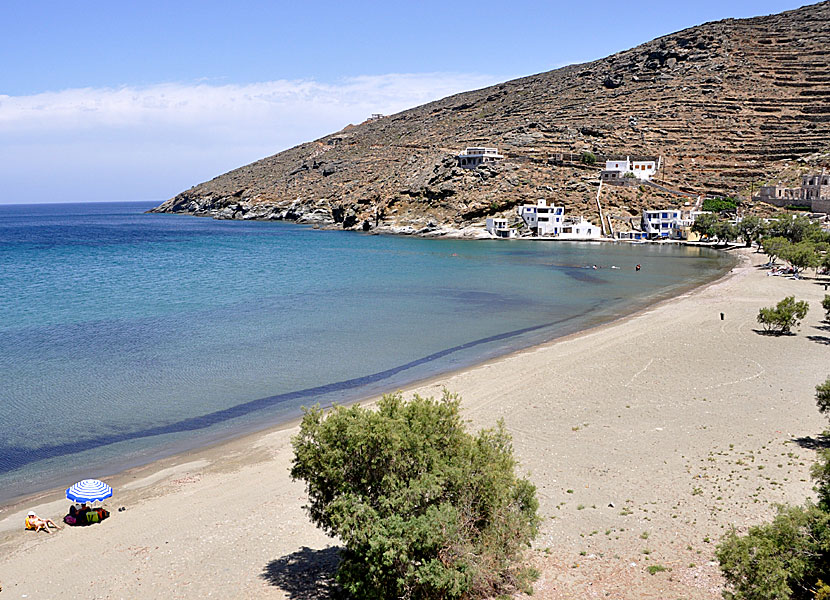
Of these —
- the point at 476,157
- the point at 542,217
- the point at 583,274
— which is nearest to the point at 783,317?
the point at 583,274

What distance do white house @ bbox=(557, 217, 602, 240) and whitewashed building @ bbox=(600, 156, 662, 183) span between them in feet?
38.8

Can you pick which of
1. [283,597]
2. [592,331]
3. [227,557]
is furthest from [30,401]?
[592,331]

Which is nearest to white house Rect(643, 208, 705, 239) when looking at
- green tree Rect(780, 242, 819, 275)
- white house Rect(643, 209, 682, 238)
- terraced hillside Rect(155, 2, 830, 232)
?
white house Rect(643, 209, 682, 238)

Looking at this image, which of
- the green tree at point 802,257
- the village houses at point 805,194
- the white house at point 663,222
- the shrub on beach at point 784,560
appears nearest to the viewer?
the shrub on beach at point 784,560

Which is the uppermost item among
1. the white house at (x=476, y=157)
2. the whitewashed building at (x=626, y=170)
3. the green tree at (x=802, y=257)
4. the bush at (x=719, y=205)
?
the white house at (x=476, y=157)

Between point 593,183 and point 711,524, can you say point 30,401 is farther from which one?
point 593,183

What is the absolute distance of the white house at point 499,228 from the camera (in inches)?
3625

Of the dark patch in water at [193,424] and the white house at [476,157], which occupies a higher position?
the white house at [476,157]

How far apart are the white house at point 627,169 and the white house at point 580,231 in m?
12.3

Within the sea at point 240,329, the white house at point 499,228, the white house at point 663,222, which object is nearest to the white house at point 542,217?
the white house at point 499,228

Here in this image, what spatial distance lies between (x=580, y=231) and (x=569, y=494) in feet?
269

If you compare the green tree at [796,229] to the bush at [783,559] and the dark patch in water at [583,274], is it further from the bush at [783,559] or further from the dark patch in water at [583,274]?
the bush at [783,559]

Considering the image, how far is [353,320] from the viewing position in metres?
35.5

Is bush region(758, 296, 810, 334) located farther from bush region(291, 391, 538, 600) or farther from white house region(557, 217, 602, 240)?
white house region(557, 217, 602, 240)
